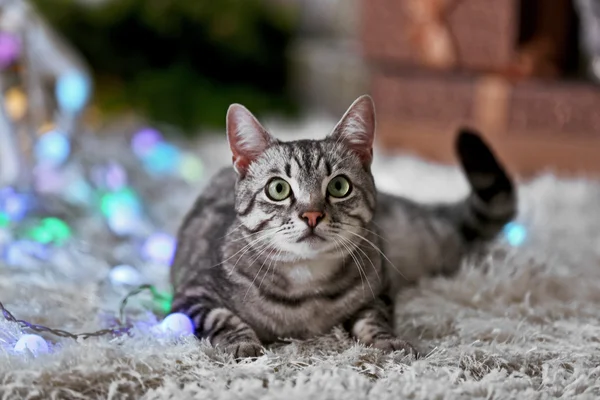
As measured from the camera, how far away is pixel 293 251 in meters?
1.13

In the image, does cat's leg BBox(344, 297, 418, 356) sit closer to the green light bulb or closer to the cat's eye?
the cat's eye

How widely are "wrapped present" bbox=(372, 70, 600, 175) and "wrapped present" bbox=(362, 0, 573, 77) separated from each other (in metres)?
0.05

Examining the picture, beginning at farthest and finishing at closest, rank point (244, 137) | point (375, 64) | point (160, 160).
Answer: point (375, 64) < point (160, 160) < point (244, 137)

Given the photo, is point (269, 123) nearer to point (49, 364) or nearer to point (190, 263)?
point (190, 263)

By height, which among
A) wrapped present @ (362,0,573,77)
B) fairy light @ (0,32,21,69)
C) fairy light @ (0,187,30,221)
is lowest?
fairy light @ (0,187,30,221)

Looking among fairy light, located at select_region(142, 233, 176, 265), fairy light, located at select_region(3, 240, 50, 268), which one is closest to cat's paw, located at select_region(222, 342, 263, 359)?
fairy light, located at select_region(142, 233, 176, 265)

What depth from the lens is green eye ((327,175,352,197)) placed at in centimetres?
115

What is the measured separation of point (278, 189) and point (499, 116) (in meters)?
1.39

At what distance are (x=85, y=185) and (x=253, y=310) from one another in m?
0.98

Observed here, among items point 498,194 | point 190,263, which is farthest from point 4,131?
point 498,194

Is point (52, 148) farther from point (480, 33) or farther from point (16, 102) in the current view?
point (480, 33)

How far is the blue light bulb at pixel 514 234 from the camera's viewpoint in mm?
1625

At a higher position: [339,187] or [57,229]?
[339,187]

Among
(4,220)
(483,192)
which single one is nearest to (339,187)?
(483,192)
